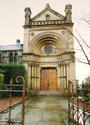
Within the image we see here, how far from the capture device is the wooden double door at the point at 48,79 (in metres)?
16.0

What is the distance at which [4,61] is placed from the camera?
55.8ft

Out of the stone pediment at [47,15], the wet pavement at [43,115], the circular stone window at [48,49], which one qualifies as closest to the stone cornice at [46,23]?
the stone pediment at [47,15]

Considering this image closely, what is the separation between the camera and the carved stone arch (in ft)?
52.4

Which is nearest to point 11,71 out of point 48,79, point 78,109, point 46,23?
point 48,79

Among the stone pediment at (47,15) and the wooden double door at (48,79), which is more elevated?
the stone pediment at (47,15)

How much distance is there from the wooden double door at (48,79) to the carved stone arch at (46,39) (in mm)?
3523

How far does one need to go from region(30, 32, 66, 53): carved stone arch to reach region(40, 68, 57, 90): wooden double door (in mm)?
3523

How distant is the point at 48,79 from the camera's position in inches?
642

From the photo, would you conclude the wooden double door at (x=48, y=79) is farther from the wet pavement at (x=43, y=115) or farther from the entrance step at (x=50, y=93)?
the wet pavement at (x=43, y=115)

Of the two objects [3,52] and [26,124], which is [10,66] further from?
[26,124]

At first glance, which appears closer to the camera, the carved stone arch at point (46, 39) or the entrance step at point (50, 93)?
the entrance step at point (50, 93)

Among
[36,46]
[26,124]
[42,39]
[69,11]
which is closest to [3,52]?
[36,46]

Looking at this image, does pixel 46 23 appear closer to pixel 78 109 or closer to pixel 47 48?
pixel 47 48

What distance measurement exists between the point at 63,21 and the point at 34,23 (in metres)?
4.46
